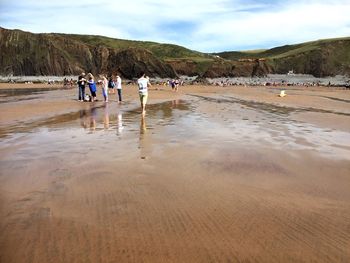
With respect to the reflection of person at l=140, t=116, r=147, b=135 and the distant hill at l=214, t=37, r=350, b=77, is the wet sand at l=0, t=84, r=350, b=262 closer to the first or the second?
the reflection of person at l=140, t=116, r=147, b=135

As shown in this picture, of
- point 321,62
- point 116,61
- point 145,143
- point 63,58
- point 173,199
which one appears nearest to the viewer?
point 173,199

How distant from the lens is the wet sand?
4.07m

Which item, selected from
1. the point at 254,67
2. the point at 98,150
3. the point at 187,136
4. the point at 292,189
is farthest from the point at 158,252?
the point at 254,67

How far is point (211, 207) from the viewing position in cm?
536

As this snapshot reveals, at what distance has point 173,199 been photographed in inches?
224

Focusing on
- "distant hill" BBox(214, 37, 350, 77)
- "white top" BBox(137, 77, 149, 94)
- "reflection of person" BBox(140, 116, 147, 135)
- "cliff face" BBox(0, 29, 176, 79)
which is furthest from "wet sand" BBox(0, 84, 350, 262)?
"distant hill" BBox(214, 37, 350, 77)

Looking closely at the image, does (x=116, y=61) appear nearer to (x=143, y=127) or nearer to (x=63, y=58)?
(x=63, y=58)

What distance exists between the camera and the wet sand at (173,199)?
4.07m

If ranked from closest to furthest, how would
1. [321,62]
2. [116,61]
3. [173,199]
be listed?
[173,199], [116,61], [321,62]

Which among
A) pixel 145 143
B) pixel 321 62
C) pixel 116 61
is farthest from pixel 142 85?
pixel 321 62

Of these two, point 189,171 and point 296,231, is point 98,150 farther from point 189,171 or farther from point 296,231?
point 296,231

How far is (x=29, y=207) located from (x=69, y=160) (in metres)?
3.00

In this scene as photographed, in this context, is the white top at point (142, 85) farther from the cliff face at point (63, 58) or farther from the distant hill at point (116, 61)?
the distant hill at point (116, 61)

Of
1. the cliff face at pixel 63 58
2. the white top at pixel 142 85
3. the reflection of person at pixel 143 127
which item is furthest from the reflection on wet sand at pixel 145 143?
the cliff face at pixel 63 58
